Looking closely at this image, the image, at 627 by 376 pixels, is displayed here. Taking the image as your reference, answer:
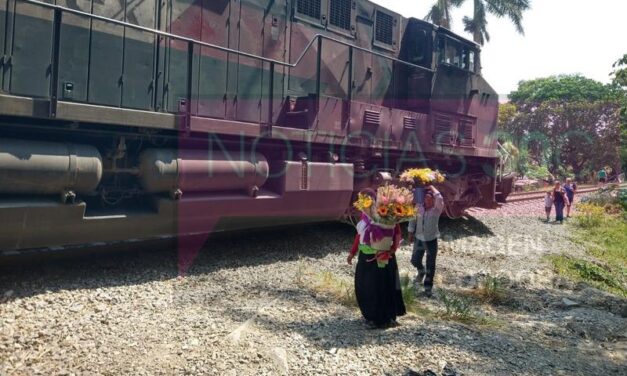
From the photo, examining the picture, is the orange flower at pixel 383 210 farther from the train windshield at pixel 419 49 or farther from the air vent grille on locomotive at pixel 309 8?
the train windshield at pixel 419 49

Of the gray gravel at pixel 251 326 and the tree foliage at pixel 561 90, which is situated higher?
the tree foliage at pixel 561 90

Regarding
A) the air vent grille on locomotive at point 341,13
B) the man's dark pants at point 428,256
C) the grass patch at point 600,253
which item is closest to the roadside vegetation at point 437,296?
the man's dark pants at point 428,256

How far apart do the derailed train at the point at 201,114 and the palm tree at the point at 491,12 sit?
19211mm

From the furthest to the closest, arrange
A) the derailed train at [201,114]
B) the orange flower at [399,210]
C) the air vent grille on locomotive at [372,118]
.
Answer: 1. the air vent grille on locomotive at [372,118]
2. the derailed train at [201,114]
3. the orange flower at [399,210]

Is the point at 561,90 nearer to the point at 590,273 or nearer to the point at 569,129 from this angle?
the point at 569,129

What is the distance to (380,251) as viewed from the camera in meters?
4.29

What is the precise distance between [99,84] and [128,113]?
2.04 feet

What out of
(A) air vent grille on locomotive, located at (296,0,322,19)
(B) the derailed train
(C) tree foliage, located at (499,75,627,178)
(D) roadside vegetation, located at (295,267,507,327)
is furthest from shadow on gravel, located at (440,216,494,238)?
(C) tree foliage, located at (499,75,627,178)

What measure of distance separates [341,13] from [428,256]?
443cm

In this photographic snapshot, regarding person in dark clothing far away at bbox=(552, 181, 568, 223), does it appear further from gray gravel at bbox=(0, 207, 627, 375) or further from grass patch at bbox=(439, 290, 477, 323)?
grass patch at bbox=(439, 290, 477, 323)

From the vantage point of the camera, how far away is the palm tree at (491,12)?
84.2ft

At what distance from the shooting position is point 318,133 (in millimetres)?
6781

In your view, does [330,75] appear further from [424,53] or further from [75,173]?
[75,173]

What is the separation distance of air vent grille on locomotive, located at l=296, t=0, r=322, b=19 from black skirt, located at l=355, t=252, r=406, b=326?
4.51 meters
